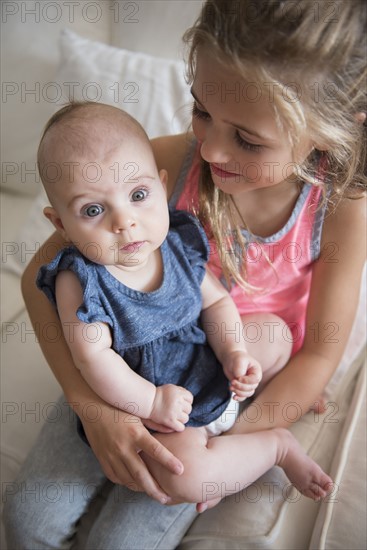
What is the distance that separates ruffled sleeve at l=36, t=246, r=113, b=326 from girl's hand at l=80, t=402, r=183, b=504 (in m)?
0.15

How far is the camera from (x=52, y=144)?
2.20ft

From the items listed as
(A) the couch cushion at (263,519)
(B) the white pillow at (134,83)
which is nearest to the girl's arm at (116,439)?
(A) the couch cushion at (263,519)

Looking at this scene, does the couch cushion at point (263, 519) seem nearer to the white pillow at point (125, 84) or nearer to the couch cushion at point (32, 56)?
the white pillow at point (125, 84)

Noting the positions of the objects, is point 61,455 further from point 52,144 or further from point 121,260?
point 52,144

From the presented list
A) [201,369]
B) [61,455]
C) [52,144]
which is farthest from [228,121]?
[61,455]

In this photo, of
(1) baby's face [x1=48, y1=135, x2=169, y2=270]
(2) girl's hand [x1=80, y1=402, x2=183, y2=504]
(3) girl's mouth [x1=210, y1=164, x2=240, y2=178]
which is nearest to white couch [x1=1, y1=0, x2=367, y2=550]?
(2) girl's hand [x1=80, y1=402, x2=183, y2=504]

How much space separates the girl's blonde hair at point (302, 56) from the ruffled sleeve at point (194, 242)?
0.68ft

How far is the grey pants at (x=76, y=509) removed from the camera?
0.77 meters

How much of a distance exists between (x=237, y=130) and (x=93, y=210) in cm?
20

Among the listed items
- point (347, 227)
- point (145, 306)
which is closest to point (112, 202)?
point (145, 306)

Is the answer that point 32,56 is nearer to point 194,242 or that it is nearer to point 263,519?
point 194,242

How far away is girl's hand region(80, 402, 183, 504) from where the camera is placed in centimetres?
73

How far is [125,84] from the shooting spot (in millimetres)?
1174

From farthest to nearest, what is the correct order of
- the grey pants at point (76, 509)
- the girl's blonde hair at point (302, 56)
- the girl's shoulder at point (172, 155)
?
the girl's shoulder at point (172, 155), the grey pants at point (76, 509), the girl's blonde hair at point (302, 56)
